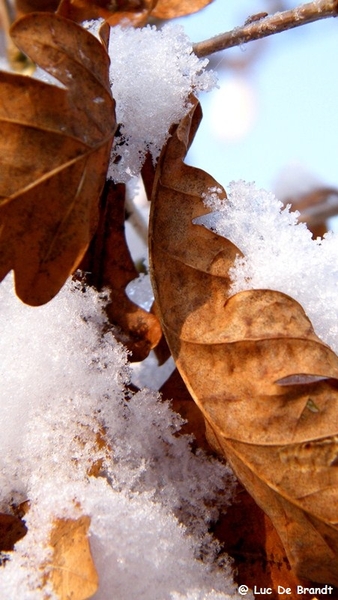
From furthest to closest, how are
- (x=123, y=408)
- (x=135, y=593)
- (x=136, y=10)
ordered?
(x=136, y=10)
(x=123, y=408)
(x=135, y=593)

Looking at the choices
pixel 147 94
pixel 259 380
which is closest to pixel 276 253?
pixel 259 380

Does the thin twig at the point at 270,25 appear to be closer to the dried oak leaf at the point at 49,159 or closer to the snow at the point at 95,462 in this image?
the dried oak leaf at the point at 49,159

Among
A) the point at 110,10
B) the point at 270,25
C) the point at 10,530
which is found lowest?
the point at 10,530

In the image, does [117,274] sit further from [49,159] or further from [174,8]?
[174,8]

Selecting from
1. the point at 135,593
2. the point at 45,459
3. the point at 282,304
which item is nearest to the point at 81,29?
the point at 282,304

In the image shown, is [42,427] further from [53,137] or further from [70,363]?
[53,137]

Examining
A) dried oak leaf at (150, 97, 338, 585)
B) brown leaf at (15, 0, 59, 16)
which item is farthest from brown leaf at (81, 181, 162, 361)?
brown leaf at (15, 0, 59, 16)
